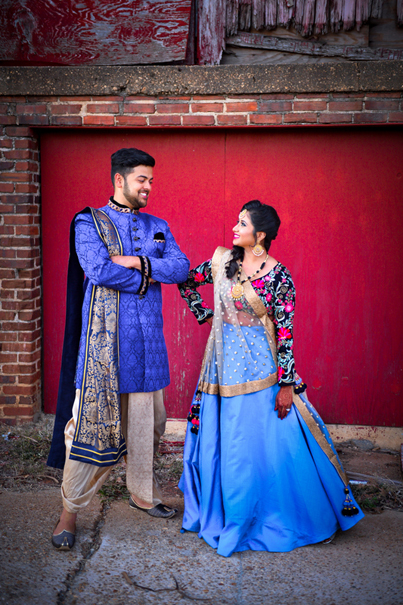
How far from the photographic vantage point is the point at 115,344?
8.99ft

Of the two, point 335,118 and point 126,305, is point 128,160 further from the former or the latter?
point 335,118

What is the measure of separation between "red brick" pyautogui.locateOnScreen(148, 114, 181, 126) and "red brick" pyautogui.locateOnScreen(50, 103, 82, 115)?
0.57 meters

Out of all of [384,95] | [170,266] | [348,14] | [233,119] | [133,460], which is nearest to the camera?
[170,266]

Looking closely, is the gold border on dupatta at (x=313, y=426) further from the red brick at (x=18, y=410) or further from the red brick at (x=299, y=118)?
the red brick at (x=18, y=410)

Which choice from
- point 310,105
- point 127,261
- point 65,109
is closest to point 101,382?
point 127,261

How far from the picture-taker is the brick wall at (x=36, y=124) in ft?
12.5

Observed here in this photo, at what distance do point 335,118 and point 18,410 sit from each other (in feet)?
11.2

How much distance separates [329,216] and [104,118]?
75.9 inches

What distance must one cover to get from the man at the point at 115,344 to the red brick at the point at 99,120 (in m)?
1.27

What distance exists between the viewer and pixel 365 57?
400 centimetres

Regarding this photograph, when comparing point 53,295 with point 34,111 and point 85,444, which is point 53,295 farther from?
point 85,444

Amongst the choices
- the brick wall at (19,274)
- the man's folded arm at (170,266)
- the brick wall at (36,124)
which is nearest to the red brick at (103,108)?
the brick wall at (36,124)

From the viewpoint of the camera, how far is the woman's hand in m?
2.72

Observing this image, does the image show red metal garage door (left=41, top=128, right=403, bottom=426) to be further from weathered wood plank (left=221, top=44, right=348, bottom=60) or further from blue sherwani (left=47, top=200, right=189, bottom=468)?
blue sherwani (left=47, top=200, right=189, bottom=468)
